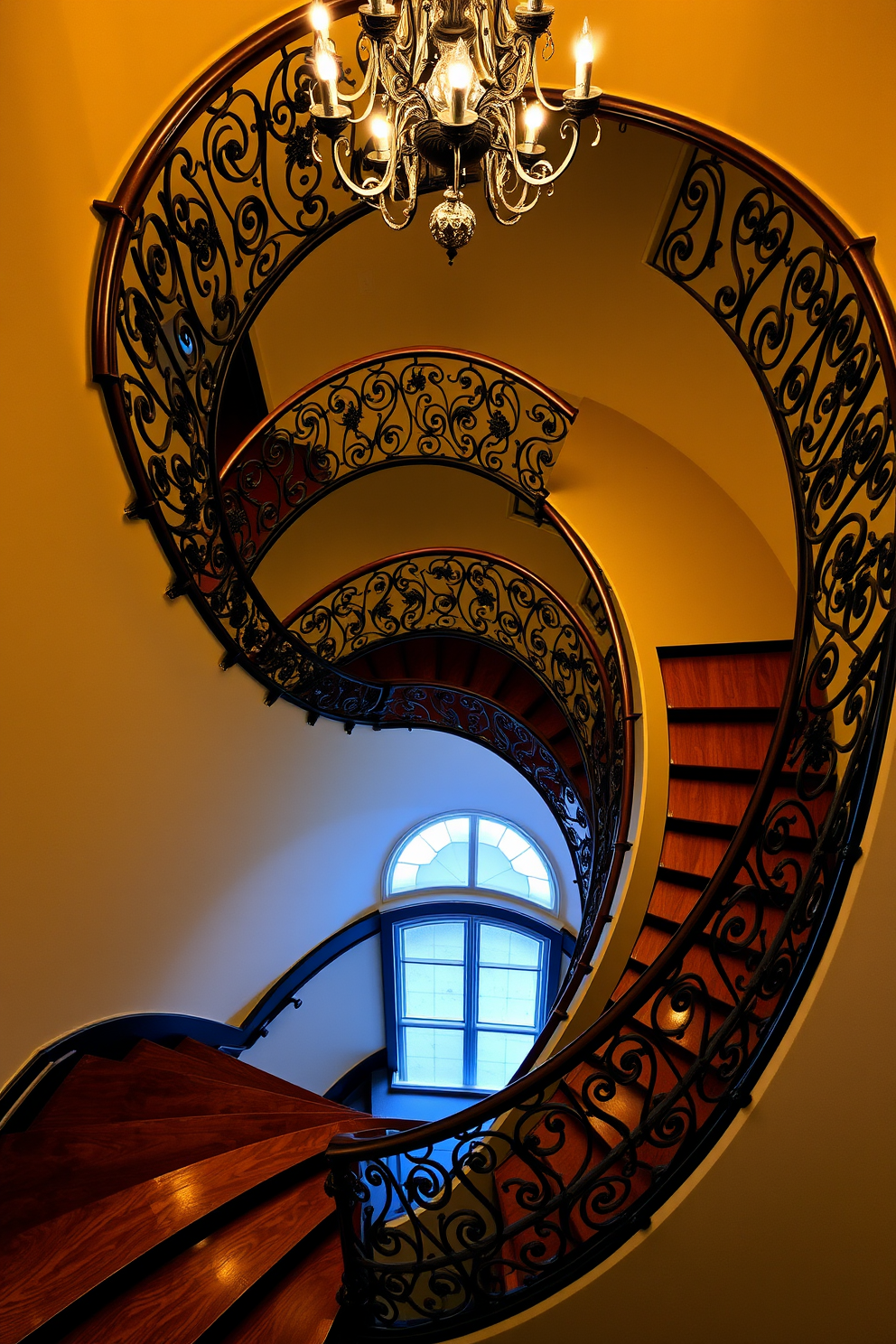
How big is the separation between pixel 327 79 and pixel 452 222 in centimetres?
64

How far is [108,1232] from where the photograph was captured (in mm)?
2648

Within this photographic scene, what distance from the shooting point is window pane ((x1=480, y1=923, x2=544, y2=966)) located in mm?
9938

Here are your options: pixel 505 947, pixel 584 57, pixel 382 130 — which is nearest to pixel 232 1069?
pixel 382 130

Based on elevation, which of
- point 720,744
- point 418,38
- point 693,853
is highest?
point 418,38

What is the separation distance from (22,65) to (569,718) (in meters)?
4.99

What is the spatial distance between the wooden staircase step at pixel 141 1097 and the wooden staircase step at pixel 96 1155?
0.14m

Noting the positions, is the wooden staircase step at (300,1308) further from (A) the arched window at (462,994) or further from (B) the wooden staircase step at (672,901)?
(A) the arched window at (462,994)

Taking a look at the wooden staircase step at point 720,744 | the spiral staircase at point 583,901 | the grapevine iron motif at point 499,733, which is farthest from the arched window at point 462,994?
the wooden staircase step at point 720,744

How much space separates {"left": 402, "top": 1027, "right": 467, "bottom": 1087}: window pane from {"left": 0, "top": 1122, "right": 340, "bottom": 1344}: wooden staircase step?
24.7 ft

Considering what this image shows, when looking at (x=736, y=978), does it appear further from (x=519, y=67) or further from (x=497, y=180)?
(x=519, y=67)

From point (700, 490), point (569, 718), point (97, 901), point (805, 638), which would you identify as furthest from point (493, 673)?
point (805, 638)

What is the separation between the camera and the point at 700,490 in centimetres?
A: 591

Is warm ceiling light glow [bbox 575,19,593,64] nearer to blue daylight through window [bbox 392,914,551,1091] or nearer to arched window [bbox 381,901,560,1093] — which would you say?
arched window [bbox 381,901,560,1093]

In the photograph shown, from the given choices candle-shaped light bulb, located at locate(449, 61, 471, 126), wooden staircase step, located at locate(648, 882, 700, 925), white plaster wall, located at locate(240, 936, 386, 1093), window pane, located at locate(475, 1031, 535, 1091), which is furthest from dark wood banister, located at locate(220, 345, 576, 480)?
window pane, located at locate(475, 1031, 535, 1091)
